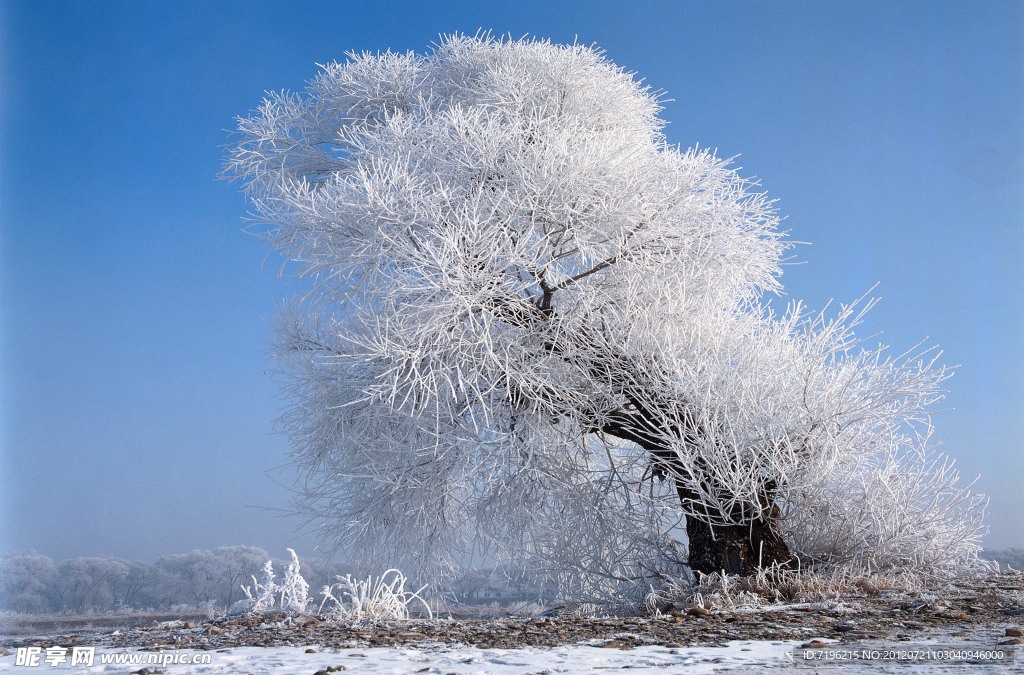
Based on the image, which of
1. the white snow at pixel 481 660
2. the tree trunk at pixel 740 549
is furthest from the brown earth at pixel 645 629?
the tree trunk at pixel 740 549

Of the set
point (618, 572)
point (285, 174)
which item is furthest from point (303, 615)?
point (285, 174)

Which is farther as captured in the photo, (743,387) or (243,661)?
(743,387)

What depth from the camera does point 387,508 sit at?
25.4 feet

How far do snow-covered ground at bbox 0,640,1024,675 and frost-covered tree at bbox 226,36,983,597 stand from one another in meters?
2.60

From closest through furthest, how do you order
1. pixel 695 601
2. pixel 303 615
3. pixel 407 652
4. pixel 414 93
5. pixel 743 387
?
pixel 407 652 → pixel 303 615 → pixel 695 601 → pixel 743 387 → pixel 414 93

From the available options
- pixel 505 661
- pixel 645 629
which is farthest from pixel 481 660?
Result: pixel 645 629

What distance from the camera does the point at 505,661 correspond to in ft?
11.0

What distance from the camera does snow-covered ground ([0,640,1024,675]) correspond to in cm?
313

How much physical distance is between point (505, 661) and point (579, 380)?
391cm

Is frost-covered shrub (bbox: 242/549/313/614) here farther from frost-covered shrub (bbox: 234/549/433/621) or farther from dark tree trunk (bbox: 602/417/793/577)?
dark tree trunk (bbox: 602/417/793/577)

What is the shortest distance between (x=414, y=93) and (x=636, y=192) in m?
3.89

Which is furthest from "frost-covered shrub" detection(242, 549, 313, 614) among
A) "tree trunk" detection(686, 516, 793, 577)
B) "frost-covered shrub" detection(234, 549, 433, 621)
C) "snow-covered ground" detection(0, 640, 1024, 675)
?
"tree trunk" detection(686, 516, 793, 577)

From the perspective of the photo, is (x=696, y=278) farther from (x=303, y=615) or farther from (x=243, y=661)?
(x=243, y=661)

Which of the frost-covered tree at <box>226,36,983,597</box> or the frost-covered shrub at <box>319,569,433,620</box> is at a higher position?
the frost-covered tree at <box>226,36,983,597</box>
